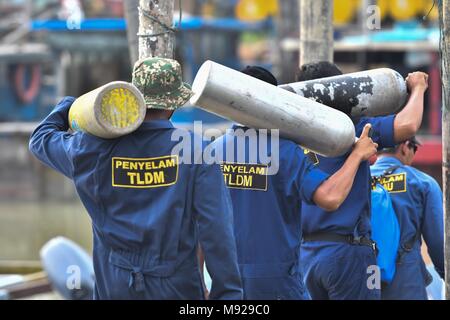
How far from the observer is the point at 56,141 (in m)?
4.54

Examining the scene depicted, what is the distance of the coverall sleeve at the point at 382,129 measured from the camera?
549cm

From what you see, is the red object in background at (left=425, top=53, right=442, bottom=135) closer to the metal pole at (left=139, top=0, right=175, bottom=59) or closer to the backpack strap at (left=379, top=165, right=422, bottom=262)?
the backpack strap at (left=379, top=165, right=422, bottom=262)

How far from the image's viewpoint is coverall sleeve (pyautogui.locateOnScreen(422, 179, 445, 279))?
19.8ft

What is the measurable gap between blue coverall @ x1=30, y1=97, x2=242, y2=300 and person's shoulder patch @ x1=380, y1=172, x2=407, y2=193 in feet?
6.94

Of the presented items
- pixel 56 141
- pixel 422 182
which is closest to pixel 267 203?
pixel 56 141

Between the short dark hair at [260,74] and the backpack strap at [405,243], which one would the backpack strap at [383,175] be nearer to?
the backpack strap at [405,243]

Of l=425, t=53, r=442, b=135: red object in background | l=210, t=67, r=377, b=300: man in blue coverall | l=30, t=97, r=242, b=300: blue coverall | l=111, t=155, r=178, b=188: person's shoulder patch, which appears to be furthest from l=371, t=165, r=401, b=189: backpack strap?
l=425, t=53, r=442, b=135: red object in background

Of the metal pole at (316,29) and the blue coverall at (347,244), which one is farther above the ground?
the metal pole at (316,29)

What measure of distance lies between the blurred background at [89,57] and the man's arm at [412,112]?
1140 centimetres

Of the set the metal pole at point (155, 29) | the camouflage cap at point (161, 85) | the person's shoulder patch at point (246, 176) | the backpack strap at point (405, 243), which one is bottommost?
the backpack strap at point (405, 243)

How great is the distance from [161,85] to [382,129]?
1616mm

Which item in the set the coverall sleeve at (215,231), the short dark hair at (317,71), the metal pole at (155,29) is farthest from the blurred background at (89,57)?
the coverall sleeve at (215,231)

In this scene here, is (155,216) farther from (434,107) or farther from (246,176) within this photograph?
(434,107)

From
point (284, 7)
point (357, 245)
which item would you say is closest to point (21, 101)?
point (284, 7)
